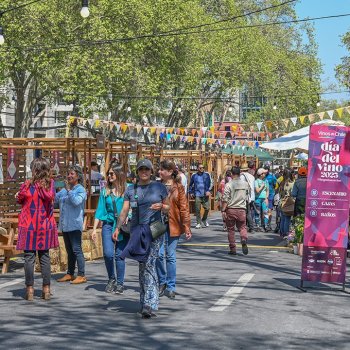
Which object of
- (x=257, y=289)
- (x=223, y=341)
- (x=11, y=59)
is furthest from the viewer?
(x=11, y=59)

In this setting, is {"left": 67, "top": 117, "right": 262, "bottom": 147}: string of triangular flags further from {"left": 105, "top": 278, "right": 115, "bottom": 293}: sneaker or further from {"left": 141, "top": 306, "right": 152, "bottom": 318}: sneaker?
{"left": 141, "top": 306, "right": 152, "bottom": 318}: sneaker

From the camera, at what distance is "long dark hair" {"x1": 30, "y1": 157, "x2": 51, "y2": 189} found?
35.9 feet

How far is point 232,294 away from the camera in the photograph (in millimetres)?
11477

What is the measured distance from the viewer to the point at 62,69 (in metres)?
37.7

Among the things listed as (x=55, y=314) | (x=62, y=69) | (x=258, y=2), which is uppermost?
(x=258, y=2)

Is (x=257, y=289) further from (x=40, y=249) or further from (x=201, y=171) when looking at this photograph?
(x=201, y=171)

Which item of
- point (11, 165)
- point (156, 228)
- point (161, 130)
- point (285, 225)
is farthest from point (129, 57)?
point (156, 228)

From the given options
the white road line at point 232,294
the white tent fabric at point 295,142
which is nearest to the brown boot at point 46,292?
the white road line at point 232,294

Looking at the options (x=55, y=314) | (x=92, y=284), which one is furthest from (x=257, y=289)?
(x=55, y=314)

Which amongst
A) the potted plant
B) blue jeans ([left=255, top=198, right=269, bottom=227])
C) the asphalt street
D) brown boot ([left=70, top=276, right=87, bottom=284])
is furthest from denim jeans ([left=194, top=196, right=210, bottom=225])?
brown boot ([left=70, top=276, right=87, bottom=284])

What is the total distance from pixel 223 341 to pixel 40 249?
3351 mm

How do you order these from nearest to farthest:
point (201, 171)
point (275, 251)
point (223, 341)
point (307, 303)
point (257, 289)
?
point (223, 341) → point (307, 303) → point (257, 289) → point (275, 251) → point (201, 171)

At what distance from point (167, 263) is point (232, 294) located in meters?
0.94

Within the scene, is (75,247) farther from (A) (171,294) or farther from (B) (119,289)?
(A) (171,294)
